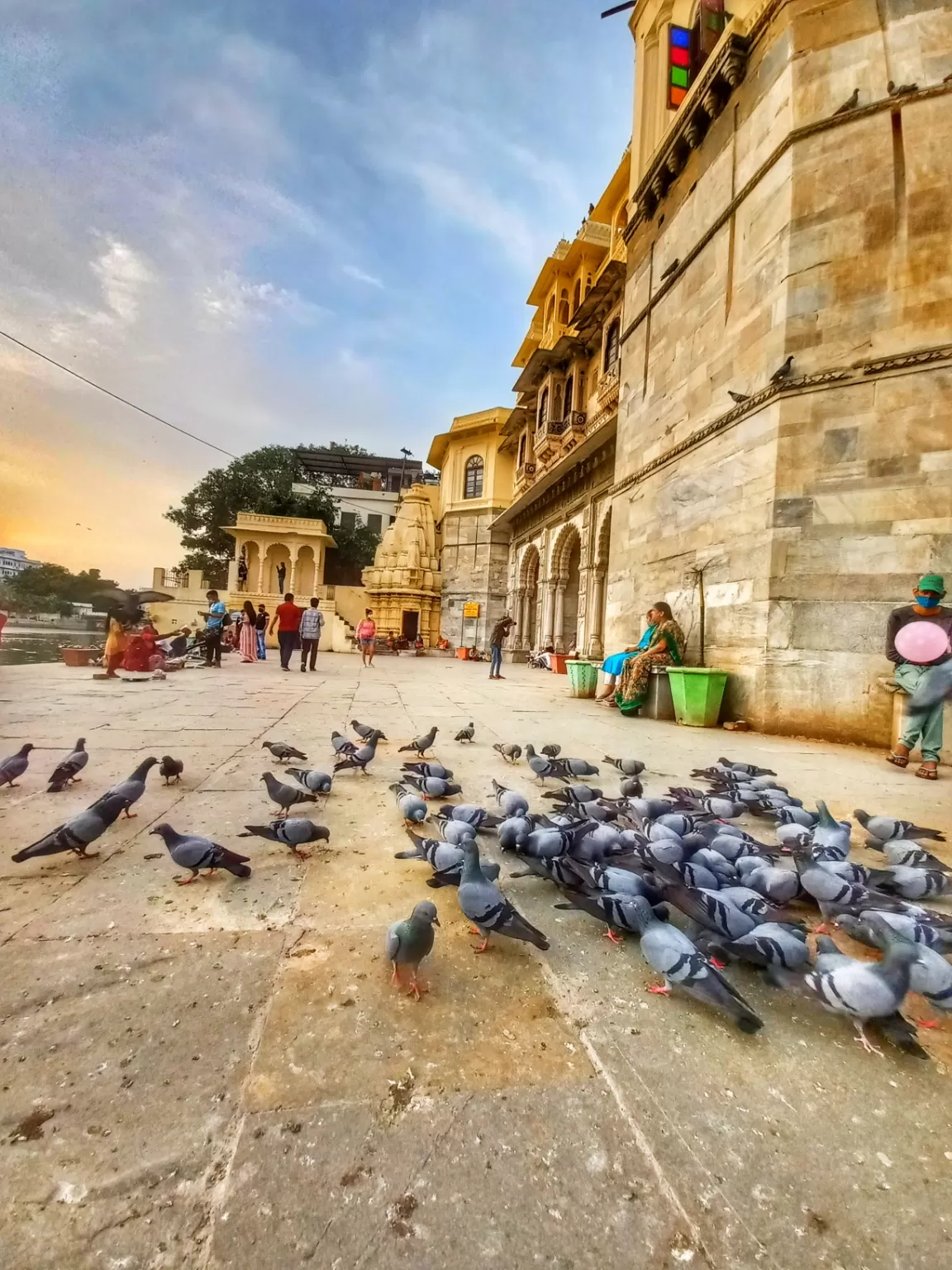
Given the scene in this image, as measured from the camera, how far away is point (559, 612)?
20.5 metres

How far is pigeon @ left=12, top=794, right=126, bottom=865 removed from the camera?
2.18 metres

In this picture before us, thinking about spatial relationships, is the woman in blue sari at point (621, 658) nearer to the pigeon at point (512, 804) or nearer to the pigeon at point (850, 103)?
the pigeon at point (512, 804)

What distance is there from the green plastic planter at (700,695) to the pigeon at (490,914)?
5532 mm

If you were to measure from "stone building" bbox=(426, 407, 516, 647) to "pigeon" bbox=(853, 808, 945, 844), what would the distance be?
26345mm

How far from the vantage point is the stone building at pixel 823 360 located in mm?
5934

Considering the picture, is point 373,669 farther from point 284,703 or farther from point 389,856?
point 389,856

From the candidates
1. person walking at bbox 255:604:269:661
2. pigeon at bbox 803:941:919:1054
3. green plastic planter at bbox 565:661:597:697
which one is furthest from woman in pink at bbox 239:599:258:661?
pigeon at bbox 803:941:919:1054

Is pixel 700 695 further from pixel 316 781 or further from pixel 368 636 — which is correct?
pixel 368 636

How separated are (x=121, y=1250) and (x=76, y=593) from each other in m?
6.16

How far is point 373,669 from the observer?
15.0 metres

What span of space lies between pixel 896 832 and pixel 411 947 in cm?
273

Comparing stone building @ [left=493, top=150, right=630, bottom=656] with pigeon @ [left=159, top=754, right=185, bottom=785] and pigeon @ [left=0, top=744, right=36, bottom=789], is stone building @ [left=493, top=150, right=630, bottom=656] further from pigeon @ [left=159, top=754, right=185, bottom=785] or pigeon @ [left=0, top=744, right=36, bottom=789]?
pigeon @ [left=0, top=744, right=36, bottom=789]

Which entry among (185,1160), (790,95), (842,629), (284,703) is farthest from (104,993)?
(790,95)

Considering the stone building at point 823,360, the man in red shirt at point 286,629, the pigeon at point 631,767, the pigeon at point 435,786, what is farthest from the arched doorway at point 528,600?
the pigeon at point 435,786
